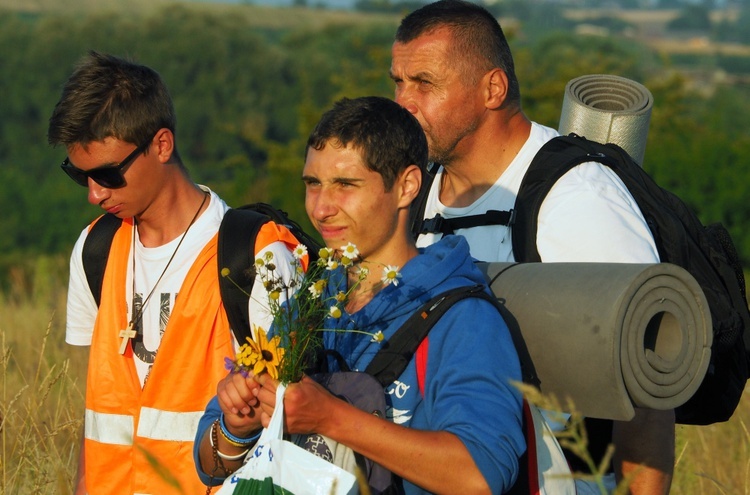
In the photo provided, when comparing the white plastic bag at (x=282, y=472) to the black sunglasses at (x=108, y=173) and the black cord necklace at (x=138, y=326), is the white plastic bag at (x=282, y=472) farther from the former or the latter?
the black sunglasses at (x=108, y=173)

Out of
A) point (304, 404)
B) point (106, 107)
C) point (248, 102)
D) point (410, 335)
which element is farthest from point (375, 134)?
point (248, 102)

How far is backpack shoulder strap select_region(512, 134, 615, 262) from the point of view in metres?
3.58

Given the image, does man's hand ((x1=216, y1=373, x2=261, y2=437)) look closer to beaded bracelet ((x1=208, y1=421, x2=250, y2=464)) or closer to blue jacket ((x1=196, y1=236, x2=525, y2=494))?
beaded bracelet ((x1=208, y1=421, x2=250, y2=464))

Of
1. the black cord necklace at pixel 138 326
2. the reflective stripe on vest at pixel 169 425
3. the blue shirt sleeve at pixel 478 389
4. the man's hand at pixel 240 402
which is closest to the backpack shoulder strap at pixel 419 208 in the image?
the black cord necklace at pixel 138 326

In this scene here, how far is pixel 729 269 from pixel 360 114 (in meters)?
1.44

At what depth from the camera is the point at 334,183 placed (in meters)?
2.83

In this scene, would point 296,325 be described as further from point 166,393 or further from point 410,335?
point 166,393

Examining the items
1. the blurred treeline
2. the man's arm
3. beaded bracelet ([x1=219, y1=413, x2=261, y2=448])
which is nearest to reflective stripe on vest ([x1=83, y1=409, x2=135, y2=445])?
beaded bracelet ([x1=219, y1=413, x2=261, y2=448])

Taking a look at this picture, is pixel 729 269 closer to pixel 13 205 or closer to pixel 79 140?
pixel 79 140

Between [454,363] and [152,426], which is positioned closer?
[454,363]

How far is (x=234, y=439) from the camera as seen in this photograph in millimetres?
2715

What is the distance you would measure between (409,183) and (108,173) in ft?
4.31

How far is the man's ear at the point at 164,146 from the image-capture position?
3.89 metres

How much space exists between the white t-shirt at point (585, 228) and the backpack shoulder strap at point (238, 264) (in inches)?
30.0
